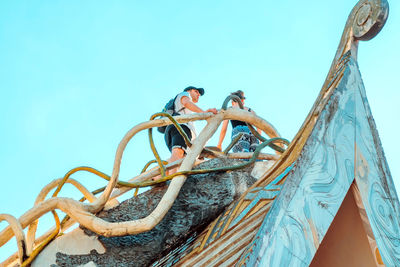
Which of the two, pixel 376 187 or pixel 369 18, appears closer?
pixel 376 187

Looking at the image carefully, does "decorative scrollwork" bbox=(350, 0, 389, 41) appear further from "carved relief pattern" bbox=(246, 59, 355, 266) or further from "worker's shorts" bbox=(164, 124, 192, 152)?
"worker's shorts" bbox=(164, 124, 192, 152)

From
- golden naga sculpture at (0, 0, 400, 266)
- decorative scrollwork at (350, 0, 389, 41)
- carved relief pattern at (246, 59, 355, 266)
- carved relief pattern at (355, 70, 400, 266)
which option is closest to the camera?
carved relief pattern at (246, 59, 355, 266)

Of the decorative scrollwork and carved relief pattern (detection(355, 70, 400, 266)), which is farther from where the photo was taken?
the decorative scrollwork

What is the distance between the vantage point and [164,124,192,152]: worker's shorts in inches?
259

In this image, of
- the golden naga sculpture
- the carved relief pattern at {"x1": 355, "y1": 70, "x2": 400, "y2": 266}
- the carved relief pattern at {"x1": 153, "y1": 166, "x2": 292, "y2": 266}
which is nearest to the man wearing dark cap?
the golden naga sculpture

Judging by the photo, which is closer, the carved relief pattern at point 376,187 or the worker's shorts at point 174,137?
the carved relief pattern at point 376,187

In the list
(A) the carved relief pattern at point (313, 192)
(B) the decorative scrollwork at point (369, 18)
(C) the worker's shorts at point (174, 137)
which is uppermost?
(C) the worker's shorts at point (174, 137)

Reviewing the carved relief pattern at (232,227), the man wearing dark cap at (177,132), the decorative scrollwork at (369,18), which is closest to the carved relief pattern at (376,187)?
the decorative scrollwork at (369,18)

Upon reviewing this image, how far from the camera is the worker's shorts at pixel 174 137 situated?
6.57 metres

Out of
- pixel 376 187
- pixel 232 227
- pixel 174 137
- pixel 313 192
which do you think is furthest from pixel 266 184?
pixel 174 137

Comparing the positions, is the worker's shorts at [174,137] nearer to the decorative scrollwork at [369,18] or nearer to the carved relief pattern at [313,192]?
the decorative scrollwork at [369,18]

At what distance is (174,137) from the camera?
663 cm

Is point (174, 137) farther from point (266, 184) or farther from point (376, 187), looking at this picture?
point (376, 187)

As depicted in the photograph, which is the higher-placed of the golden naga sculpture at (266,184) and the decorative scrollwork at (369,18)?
the decorative scrollwork at (369,18)
